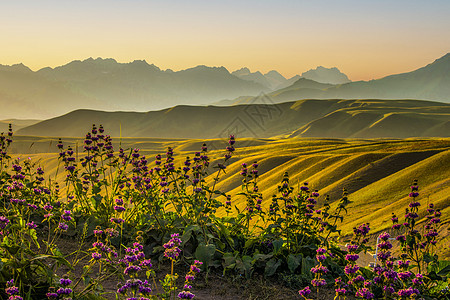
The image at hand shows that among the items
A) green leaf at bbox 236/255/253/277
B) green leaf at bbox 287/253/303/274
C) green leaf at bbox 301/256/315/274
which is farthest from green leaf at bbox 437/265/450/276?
green leaf at bbox 236/255/253/277

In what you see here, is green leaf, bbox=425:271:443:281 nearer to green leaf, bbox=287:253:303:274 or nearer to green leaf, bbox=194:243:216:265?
green leaf, bbox=287:253:303:274

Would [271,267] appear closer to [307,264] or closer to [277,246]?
[277,246]

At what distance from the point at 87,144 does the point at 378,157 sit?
43.0 m

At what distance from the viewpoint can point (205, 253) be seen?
6.02 metres

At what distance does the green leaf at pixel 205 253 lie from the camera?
19.6 feet

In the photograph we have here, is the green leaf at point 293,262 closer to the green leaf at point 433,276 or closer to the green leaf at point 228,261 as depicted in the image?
the green leaf at point 228,261

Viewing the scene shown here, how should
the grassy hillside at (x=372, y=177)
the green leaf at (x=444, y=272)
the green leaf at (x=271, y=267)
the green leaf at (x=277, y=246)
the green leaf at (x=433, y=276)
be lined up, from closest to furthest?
the green leaf at (x=433, y=276)
the green leaf at (x=444, y=272)
the green leaf at (x=271, y=267)
the green leaf at (x=277, y=246)
the grassy hillside at (x=372, y=177)

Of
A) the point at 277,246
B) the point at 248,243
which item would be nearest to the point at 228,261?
the point at 248,243

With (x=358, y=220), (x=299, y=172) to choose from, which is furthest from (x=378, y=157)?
(x=358, y=220)

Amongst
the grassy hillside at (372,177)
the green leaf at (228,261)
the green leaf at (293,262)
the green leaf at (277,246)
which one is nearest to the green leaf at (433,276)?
the green leaf at (293,262)

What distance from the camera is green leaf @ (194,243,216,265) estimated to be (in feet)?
19.6

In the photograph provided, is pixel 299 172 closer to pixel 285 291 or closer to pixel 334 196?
pixel 334 196

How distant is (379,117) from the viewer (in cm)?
18338

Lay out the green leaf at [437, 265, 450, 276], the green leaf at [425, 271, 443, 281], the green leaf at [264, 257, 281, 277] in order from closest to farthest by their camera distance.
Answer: the green leaf at [425, 271, 443, 281] < the green leaf at [437, 265, 450, 276] < the green leaf at [264, 257, 281, 277]
